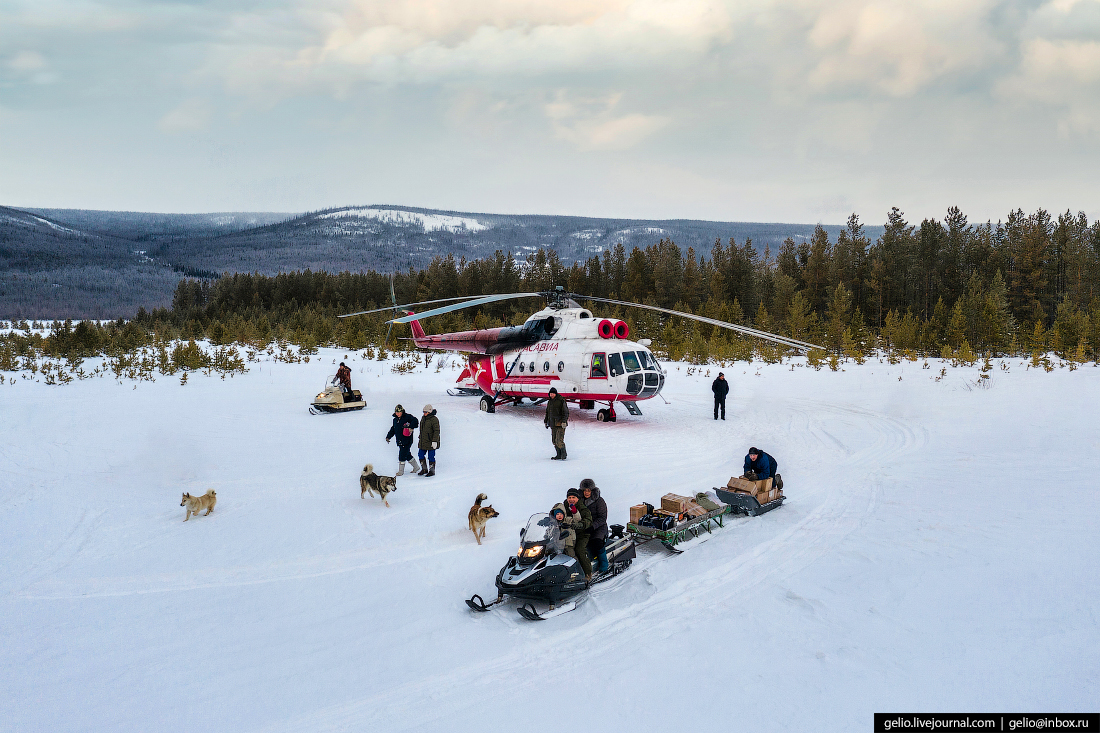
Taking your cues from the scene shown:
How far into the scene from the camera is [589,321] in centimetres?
1617

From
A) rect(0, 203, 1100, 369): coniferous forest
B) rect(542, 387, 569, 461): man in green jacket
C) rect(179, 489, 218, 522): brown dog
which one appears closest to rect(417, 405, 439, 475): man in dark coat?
rect(542, 387, 569, 461): man in green jacket

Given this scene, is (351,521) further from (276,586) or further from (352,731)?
(352,731)

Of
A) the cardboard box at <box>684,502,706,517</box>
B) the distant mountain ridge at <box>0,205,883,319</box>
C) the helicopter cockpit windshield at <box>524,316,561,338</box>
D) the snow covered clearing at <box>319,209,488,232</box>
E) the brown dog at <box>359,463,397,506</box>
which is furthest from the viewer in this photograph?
the snow covered clearing at <box>319,209,488,232</box>

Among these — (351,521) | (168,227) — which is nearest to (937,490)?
(351,521)

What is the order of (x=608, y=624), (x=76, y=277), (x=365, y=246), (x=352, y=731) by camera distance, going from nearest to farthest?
1. (x=352, y=731)
2. (x=608, y=624)
3. (x=76, y=277)
4. (x=365, y=246)

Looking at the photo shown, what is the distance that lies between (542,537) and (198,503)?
5.10 m

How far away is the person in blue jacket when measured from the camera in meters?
8.06

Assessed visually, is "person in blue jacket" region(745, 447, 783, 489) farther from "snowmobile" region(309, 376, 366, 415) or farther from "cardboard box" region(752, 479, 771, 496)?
"snowmobile" region(309, 376, 366, 415)

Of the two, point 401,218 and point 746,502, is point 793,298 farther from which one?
point 401,218

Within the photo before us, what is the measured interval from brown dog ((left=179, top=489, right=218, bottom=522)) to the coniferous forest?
Answer: 2471cm

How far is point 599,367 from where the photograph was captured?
1534 centimetres

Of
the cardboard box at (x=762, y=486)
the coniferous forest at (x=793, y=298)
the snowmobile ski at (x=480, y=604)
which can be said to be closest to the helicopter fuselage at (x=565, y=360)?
the cardboard box at (x=762, y=486)

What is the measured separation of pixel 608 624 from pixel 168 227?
213578 millimetres

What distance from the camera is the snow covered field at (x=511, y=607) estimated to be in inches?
161
